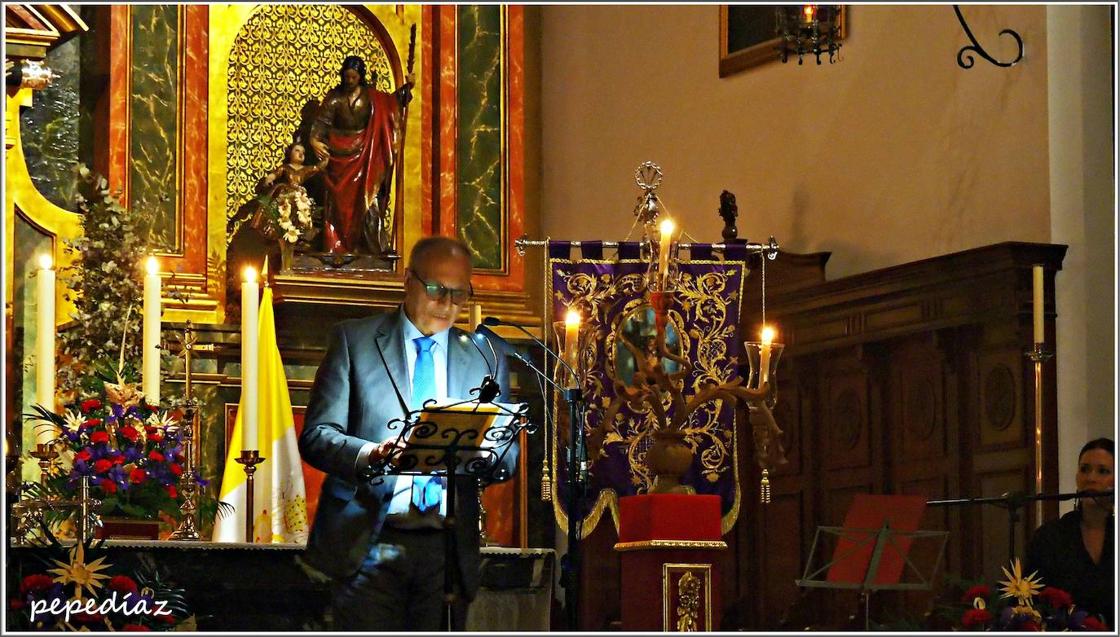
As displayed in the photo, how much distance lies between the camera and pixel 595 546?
32.4 ft

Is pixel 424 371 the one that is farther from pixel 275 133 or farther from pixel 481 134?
pixel 481 134

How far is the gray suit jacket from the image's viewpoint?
4676mm

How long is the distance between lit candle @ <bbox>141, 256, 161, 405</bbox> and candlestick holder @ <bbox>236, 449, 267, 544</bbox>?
17.3 inches

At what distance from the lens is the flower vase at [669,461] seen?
802 cm

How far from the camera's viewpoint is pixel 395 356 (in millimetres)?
4852

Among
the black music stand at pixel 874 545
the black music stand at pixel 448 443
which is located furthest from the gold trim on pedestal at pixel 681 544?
the black music stand at pixel 448 443

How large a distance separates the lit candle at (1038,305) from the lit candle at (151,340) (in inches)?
140

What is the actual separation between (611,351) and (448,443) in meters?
4.54

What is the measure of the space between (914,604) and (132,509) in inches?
165

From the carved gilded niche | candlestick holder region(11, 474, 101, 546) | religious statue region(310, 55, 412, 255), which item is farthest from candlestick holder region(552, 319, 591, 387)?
the carved gilded niche

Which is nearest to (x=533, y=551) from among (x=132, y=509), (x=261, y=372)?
(x=132, y=509)

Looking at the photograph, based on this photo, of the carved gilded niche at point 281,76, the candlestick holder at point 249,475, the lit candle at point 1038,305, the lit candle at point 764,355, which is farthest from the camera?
the carved gilded niche at point 281,76

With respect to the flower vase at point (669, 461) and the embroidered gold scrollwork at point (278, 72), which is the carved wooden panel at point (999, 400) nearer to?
the flower vase at point (669, 461)

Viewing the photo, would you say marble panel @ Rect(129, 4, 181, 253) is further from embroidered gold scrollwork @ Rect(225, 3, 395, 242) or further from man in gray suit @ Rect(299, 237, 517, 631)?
man in gray suit @ Rect(299, 237, 517, 631)
